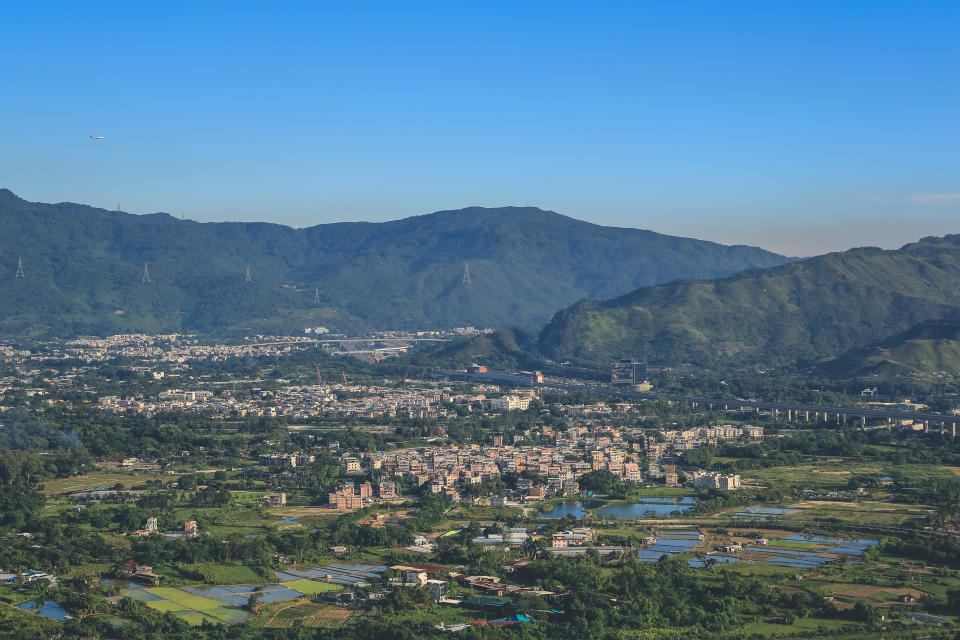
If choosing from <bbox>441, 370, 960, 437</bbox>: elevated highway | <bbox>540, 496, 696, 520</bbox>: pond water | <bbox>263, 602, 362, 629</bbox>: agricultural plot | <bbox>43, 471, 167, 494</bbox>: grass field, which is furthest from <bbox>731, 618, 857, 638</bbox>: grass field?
<bbox>441, 370, 960, 437</bbox>: elevated highway

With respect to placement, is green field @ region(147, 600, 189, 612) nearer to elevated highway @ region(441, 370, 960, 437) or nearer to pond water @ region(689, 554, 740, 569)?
pond water @ region(689, 554, 740, 569)

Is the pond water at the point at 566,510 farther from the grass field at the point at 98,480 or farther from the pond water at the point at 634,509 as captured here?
the grass field at the point at 98,480

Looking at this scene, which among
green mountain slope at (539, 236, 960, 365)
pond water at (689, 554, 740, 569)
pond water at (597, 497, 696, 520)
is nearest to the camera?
pond water at (689, 554, 740, 569)

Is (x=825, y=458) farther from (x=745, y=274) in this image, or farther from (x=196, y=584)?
(x=745, y=274)

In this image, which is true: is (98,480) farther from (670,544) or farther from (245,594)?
(670,544)

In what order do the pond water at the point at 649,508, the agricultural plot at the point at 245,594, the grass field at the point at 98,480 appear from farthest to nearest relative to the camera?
the grass field at the point at 98,480, the pond water at the point at 649,508, the agricultural plot at the point at 245,594

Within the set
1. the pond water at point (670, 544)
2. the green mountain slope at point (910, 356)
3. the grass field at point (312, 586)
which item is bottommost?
the grass field at point (312, 586)

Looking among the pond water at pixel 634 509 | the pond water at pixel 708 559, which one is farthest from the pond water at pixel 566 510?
the pond water at pixel 708 559
